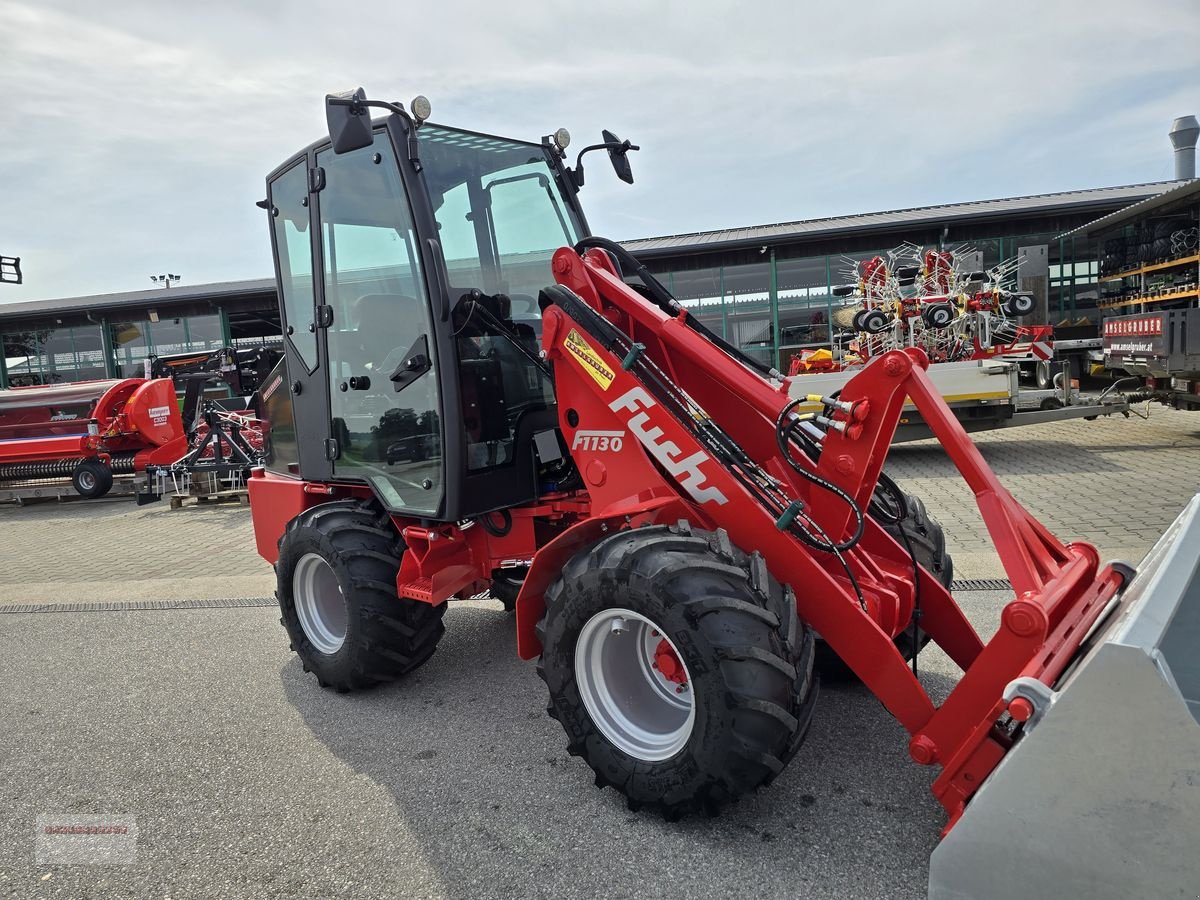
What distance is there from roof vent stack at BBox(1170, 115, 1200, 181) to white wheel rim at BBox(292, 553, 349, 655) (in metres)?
35.0

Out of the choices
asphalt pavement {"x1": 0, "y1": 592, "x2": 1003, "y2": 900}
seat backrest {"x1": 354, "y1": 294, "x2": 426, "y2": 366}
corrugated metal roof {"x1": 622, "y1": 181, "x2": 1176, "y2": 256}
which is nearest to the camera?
asphalt pavement {"x1": 0, "y1": 592, "x2": 1003, "y2": 900}

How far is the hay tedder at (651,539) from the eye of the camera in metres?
1.77

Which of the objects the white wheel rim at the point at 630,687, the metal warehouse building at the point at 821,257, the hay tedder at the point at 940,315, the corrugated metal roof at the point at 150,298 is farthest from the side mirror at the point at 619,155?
the corrugated metal roof at the point at 150,298

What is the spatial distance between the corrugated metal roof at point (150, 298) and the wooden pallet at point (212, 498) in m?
12.7

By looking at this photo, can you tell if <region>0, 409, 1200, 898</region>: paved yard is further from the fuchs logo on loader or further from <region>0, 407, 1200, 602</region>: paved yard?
the fuchs logo on loader

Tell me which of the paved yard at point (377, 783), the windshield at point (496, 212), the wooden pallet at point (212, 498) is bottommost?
the wooden pallet at point (212, 498)

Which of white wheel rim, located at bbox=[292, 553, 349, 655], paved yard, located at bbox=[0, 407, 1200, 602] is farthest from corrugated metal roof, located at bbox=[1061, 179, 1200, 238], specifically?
white wheel rim, located at bbox=[292, 553, 349, 655]

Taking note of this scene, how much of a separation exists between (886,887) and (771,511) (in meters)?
1.14

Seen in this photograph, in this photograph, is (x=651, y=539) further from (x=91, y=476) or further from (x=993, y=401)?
(x=91, y=476)

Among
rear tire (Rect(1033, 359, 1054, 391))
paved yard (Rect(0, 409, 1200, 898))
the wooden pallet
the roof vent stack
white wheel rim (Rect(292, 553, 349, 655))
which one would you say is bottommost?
the wooden pallet

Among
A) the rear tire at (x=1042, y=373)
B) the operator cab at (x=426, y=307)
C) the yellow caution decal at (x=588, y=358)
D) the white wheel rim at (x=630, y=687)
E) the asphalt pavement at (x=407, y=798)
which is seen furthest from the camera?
the rear tire at (x=1042, y=373)

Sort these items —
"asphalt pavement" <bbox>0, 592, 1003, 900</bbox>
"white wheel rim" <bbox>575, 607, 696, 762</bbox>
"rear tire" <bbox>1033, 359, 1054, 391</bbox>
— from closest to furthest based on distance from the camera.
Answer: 1. "asphalt pavement" <bbox>0, 592, 1003, 900</bbox>
2. "white wheel rim" <bbox>575, 607, 696, 762</bbox>
3. "rear tire" <bbox>1033, 359, 1054, 391</bbox>

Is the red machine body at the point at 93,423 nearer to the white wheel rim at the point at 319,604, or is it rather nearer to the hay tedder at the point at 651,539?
the hay tedder at the point at 651,539

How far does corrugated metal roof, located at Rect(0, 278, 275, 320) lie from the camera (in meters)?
22.4
